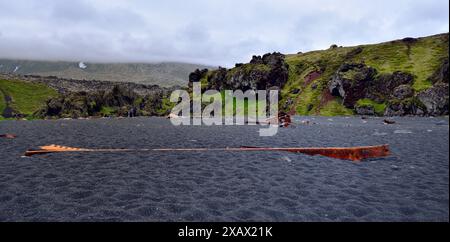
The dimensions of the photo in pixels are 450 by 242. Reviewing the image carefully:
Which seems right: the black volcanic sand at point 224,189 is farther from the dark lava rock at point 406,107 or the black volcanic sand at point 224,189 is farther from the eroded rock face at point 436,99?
the dark lava rock at point 406,107

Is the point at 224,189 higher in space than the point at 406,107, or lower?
higher

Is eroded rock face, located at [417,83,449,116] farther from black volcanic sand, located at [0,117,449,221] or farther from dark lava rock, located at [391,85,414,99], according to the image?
black volcanic sand, located at [0,117,449,221]

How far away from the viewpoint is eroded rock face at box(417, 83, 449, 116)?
569 feet

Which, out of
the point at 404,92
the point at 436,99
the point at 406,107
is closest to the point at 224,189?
the point at 406,107

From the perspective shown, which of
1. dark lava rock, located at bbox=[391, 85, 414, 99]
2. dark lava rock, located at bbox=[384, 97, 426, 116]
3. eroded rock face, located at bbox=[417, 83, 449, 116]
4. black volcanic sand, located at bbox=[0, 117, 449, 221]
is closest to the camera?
black volcanic sand, located at bbox=[0, 117, 449, 221]

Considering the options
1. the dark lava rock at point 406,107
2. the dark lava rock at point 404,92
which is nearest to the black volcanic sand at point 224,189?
the dark lava rock at point 406,107

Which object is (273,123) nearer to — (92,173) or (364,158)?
(364,158)

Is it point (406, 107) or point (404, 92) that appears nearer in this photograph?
point (406, 107)

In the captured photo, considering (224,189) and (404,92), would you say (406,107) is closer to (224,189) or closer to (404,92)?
(404,92)

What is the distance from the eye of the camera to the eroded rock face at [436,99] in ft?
569

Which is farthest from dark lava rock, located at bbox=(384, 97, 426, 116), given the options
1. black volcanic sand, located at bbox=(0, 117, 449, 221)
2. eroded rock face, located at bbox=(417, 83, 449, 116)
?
black volcanic sand, located at bbox=(0, 117, 449, 221)

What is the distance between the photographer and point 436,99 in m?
176

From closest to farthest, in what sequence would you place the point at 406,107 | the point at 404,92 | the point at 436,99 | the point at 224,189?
the point at 224,189
the point at 436,99
the point at 406,107
the point at 404,92
